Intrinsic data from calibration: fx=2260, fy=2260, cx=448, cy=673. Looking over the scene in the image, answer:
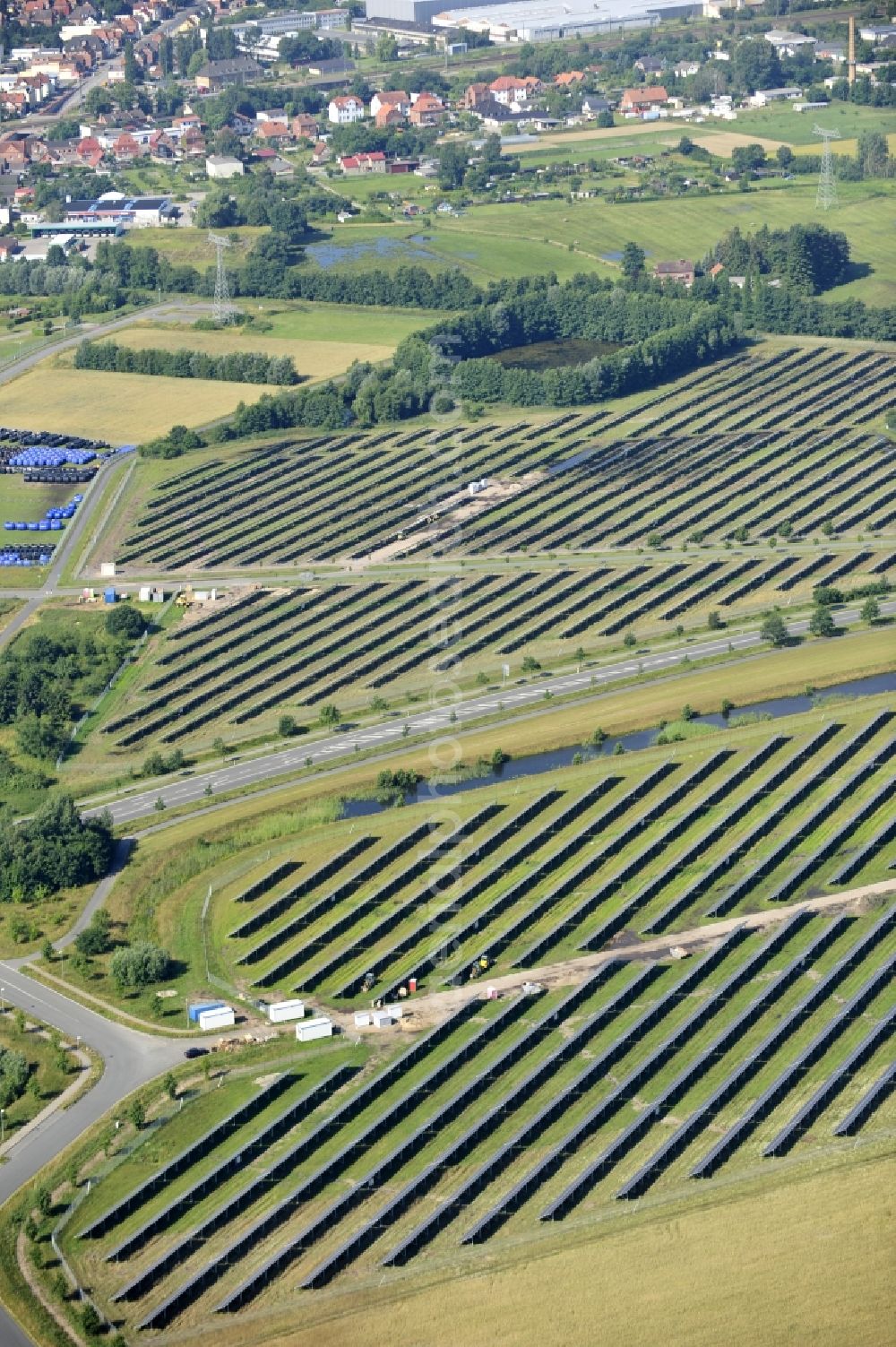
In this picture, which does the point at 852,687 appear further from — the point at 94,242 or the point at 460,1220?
the point at 94,242

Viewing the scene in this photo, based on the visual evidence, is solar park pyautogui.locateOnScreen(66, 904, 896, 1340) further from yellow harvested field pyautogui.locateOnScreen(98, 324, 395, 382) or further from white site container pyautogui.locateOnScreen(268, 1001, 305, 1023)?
yellow harvested field pyautogui.locateOnScreen(98, 324, 395, 382)

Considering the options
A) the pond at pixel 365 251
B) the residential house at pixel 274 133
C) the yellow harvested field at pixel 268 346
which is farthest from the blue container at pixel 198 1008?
the residential house at pixel 274 133

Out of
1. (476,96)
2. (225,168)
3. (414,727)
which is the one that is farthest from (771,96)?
(414,727)

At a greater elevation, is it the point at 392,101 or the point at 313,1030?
the point at 392,101

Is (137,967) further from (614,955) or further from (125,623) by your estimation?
(125,623)

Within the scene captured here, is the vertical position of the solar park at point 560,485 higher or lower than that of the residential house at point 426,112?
lower

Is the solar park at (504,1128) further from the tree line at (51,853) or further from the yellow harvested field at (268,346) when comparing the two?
the yellow harvested field at (268,346)
